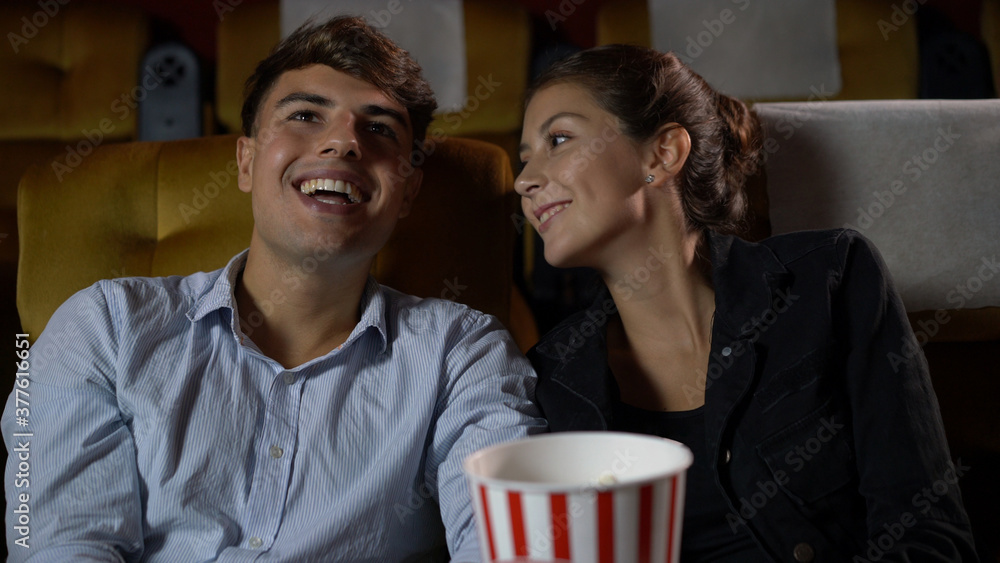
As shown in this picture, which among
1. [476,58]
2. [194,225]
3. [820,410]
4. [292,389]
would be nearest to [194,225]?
[194,225]

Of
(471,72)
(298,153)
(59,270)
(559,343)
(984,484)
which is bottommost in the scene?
(984,484)

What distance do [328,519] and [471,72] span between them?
1200 mm

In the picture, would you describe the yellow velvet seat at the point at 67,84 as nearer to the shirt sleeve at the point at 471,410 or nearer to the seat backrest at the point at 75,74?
the seat backrest at the point at 75,74

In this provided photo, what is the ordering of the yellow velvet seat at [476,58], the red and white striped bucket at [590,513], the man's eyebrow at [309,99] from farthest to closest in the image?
the yellow velvet seat at [476,58] → the man's eyebrow at [309,99] → the red and white striped bucket at [590,513]

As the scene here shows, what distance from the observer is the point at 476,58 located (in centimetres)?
185

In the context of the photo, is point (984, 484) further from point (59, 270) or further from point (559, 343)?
point (59, 270)

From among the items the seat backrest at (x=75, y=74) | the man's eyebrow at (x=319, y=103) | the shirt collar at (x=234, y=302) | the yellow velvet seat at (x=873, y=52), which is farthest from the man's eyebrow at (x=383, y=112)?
the yellow velvet seat at (x=873, y=52)

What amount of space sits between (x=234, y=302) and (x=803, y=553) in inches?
31.0

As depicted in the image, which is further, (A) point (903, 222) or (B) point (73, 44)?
(B) point (73, 44)

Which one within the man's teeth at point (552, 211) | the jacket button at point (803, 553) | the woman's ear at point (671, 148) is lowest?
the jacket button at point (803, 553)

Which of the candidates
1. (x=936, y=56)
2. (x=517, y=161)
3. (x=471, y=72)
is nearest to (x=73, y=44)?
(x=471, y=72)

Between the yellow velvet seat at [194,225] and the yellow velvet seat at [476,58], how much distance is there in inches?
17.4

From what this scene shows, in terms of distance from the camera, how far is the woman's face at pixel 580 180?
1.13m

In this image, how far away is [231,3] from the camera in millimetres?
2061
